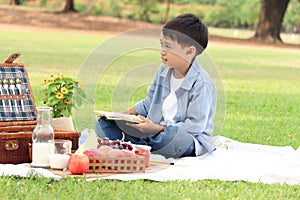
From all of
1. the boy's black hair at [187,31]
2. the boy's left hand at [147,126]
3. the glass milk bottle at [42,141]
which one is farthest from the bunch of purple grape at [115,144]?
the boy's black hair at [187,31]

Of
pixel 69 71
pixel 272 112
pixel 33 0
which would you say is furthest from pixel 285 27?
pixel 272 112

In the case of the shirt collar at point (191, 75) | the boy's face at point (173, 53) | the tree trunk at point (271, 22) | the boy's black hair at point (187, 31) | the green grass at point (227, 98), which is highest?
the boy's black hair at point (187, 31)

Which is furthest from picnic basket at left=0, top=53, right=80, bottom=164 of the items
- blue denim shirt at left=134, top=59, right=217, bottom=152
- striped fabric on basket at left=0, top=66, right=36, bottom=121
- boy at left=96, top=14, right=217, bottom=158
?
blue denim shirt at left=134, top=59, right=217, bottom=152

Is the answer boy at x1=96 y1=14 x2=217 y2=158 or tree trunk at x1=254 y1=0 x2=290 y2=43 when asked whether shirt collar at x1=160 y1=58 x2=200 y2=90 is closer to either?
boy at x1=96 y1=14 x2=217 y2=158

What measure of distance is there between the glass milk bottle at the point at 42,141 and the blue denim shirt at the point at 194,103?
0.96m

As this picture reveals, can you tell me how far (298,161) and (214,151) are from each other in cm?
60

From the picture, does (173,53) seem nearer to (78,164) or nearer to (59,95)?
(59,95)

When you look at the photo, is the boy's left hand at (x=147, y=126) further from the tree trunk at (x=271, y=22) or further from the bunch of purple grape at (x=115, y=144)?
the tree trunk at (x=271, y=22)

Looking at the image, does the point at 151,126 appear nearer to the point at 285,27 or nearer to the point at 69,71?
the point at 69,71

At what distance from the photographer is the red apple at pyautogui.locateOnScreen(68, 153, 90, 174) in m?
4.44

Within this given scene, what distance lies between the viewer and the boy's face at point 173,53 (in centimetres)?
525

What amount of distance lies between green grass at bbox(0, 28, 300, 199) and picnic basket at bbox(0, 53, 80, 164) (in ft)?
1.38

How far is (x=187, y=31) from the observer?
5.32 metres

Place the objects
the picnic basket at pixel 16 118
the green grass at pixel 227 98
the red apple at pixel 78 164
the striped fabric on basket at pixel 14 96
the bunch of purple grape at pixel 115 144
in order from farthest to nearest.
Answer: the striped fabric on basket at pixel 14 96 → the bunch of purple grape at pixel 115 144 → the picnic basket at pixel 16 118 → the red apple at pixel 78 164 → the green grass at pixel 227 98
